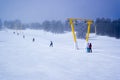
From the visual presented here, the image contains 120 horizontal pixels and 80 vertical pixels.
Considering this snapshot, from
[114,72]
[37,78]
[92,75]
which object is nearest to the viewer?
[37,78]

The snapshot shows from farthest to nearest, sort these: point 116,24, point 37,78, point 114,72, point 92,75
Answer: point 116,24, point 114,72, point 92,75, point 37,78

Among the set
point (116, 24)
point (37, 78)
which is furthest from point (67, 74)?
point (116, 24)

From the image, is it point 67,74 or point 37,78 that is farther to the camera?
point 67,74

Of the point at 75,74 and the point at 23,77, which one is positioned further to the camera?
the point at 75,74

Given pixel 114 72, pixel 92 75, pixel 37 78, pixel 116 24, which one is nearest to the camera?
pixel 37 78

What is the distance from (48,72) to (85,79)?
2.75 meters

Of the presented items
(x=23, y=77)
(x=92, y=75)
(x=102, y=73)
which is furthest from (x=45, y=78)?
(x=102, y=73)

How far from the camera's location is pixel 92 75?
12148 millimetres

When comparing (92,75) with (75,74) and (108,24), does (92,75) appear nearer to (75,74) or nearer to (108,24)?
(75,74)

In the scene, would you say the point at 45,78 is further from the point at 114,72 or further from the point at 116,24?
the point at 116,24

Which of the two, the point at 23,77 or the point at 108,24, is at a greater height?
the point at 108,24

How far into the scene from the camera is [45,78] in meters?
11.2

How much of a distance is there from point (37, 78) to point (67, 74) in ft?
6.94

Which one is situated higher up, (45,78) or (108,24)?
(108,24)
